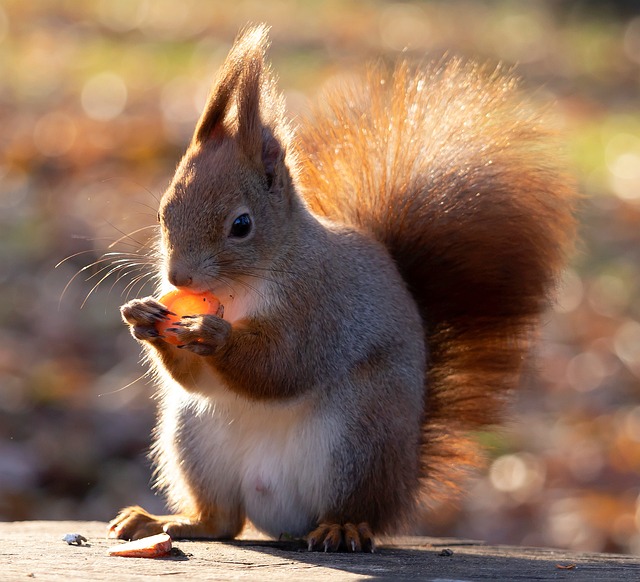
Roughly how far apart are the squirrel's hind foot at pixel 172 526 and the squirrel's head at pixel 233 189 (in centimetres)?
38

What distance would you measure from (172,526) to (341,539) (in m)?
0.28

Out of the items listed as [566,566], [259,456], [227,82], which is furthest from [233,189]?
[566,566]

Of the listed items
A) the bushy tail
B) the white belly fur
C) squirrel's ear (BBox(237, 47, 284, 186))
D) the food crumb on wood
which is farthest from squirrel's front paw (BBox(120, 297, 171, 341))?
the food crumb on wood

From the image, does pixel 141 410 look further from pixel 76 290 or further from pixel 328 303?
pixel 328 303

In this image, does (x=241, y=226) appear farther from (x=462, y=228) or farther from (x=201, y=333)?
(x=462, y=228)

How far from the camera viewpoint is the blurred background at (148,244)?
2768 mm

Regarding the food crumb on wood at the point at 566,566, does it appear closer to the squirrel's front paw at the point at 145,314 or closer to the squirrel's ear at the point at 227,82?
the squirrel's front paw at the point at 145,314

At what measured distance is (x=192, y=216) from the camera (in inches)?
68.1

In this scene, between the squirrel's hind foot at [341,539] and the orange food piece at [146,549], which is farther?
the squirrel's hind foot at [341,539]

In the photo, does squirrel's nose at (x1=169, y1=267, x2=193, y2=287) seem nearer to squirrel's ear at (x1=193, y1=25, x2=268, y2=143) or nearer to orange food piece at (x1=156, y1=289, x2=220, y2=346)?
orange food piece at (x1=156, y1=289, x2=220, y2=346)

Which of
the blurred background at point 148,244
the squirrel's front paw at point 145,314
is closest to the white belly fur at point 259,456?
the squirrel's front paw at point 145,314

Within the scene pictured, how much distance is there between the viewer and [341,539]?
1.74 meters

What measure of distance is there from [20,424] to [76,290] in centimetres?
81

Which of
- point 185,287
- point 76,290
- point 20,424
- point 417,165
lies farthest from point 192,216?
point 76,290
